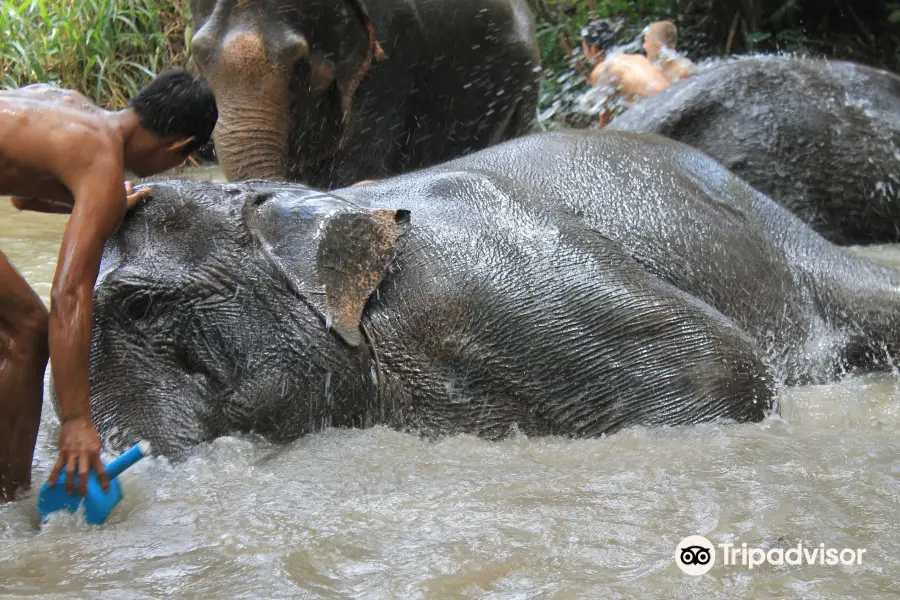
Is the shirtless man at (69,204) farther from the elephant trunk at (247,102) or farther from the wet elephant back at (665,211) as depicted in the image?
the elephant trunk at (247,102)

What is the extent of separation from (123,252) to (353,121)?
328 cm

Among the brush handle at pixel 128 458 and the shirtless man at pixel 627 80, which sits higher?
the brush handle at pixel 128 458

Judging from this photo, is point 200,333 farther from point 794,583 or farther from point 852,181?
point 852,181

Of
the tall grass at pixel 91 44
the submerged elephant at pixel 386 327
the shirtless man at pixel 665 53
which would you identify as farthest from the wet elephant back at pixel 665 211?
the tall grass at pixel 91 44

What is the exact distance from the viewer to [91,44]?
1208 cm

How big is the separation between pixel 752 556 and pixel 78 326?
1.51 m

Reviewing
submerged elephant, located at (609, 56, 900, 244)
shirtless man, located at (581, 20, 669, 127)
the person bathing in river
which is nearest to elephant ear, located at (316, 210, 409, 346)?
submerged elephant, located at (609, 56, 900, 244)

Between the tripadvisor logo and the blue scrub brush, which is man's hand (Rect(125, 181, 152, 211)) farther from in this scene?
the tripadvisor logo

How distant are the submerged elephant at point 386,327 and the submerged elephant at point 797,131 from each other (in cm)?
231

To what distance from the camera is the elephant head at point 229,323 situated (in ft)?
9.78

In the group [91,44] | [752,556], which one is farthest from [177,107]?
[91,44]

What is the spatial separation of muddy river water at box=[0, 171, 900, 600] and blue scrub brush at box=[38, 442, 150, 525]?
0.03 metres

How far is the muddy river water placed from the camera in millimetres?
2146

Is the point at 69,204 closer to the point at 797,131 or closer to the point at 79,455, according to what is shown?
the point at 79,455
